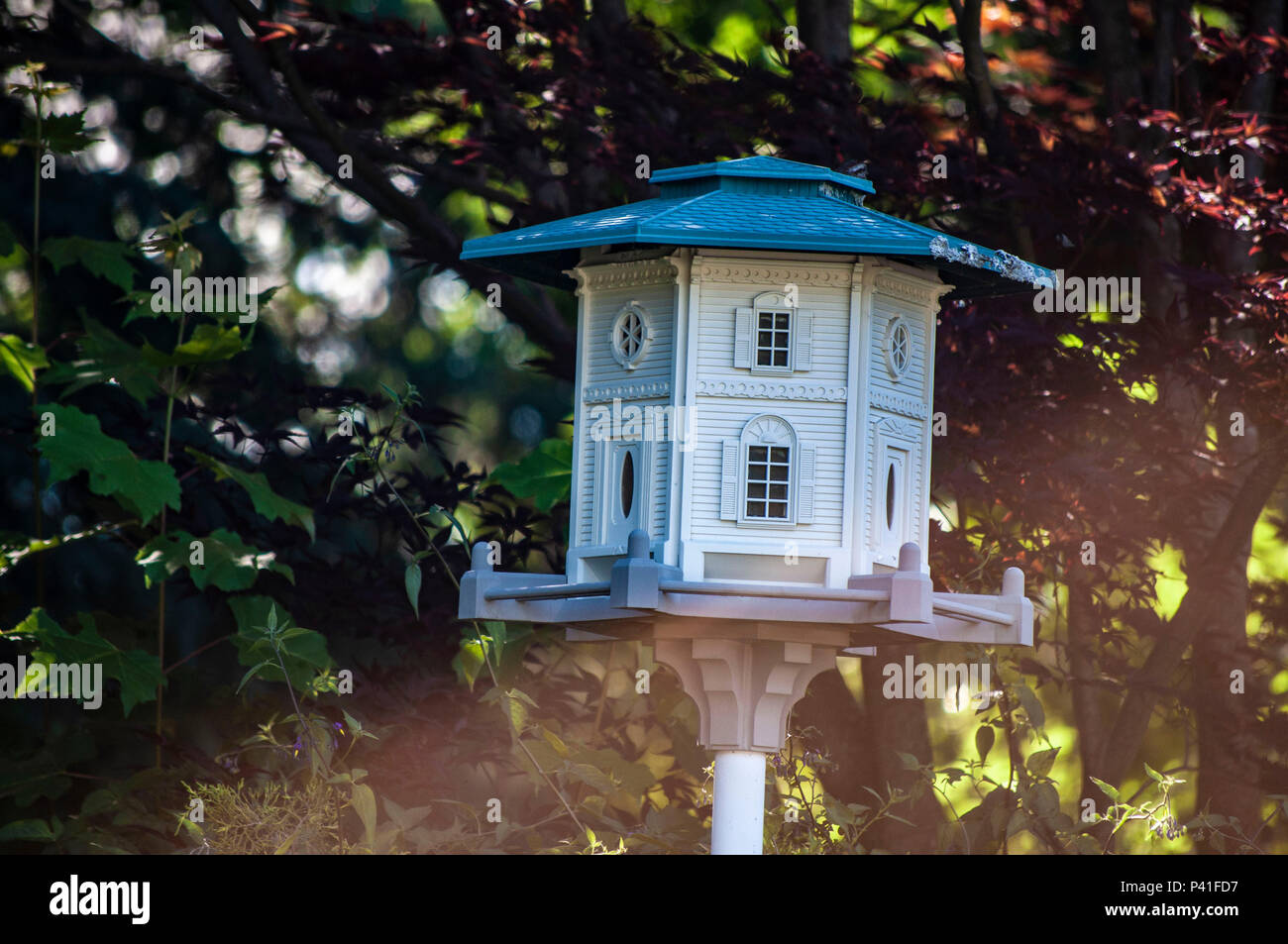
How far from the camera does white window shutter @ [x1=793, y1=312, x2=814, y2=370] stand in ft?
19.1

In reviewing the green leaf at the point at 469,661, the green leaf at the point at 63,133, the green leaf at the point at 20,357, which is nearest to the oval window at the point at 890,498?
the green leaf at the point at 469,661

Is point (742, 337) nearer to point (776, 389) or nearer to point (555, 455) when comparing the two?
point (776, 389)

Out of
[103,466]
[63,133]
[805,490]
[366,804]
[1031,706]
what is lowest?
[366,804]

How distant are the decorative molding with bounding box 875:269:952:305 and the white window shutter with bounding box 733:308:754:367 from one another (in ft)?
1.50

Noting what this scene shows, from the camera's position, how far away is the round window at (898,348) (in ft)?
19.7

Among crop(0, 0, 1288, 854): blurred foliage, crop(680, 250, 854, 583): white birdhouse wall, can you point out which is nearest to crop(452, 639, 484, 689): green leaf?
crop(0, 0, 1288, 854): blurred foliage

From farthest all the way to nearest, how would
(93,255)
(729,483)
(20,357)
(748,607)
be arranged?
(93,255), (20,357), (729,483), (748,607)

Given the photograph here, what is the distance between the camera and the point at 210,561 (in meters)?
7.46

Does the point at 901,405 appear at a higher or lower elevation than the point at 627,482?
higher

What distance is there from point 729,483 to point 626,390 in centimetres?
53

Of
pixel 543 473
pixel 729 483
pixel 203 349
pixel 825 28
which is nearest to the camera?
pixel 729 483

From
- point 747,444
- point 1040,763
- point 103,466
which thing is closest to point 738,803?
point 747,444

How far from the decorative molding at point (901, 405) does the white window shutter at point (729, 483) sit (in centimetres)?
53

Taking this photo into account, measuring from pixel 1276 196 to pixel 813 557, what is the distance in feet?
11.8
